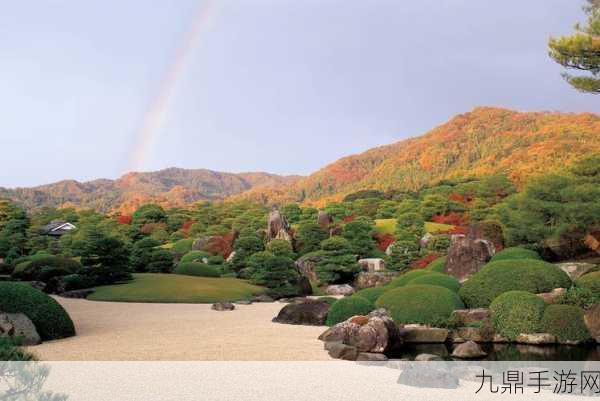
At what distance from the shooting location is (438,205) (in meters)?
43.1

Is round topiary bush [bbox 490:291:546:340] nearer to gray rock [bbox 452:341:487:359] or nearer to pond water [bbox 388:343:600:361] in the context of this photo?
pond water [bbox 388:343:600:361]

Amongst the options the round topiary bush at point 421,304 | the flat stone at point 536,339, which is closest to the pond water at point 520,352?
the flat stone at point 536,339

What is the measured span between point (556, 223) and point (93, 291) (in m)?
18.6

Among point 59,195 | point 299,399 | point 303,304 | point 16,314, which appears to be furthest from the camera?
point 59,195

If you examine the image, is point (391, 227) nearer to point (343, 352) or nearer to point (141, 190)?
point (343, 352)

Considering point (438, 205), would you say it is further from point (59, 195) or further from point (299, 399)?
point (59, 195)

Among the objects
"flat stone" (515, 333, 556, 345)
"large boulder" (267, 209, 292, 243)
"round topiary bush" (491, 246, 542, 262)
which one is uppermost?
"large boulder" (267, 209, 292, 243)

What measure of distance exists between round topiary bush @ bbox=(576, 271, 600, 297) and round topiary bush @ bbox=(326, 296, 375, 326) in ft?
18.0

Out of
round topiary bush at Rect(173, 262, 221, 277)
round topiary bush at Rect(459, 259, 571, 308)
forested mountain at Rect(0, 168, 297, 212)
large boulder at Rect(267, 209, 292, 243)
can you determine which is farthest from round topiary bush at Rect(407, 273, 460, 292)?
forested mountain at Rect(0, 168, 297, 212)

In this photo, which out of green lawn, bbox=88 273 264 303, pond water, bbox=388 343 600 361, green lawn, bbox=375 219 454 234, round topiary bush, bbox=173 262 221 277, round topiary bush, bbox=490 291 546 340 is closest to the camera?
pond water, bbox=388 343 600 361

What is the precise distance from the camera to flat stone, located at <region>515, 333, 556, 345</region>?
11422 millimetres

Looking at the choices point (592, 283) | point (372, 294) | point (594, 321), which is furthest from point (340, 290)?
point (594, 321)

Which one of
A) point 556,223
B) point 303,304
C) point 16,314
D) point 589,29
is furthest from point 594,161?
point 16,314

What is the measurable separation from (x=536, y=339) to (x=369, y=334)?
408cm
